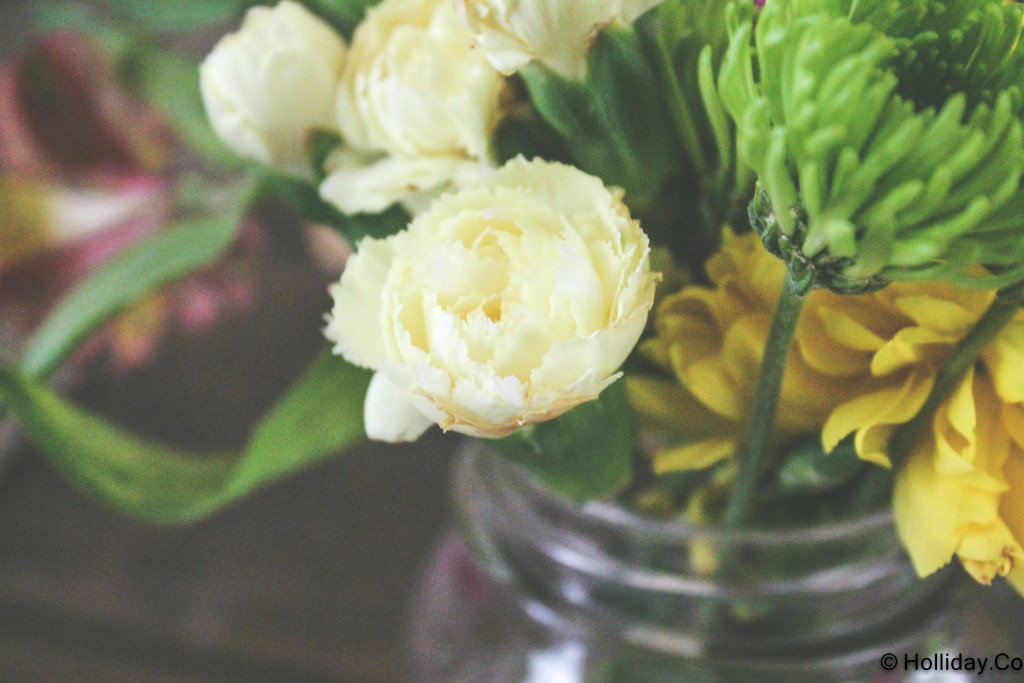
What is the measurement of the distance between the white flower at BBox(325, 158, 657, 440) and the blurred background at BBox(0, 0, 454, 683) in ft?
0.80

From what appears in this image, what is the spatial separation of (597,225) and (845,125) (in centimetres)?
4

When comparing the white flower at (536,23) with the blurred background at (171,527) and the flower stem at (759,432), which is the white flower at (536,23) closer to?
the flower stem at (759,432)

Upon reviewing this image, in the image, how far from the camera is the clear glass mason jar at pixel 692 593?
8.0 inches

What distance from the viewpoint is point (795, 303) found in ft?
0.41

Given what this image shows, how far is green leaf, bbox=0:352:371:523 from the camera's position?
0.64 ft

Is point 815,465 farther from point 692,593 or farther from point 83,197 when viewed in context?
point 83,197

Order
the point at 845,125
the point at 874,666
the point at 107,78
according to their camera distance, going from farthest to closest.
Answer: the point at 107,78 < the point at 874,666 < the point at 845,125

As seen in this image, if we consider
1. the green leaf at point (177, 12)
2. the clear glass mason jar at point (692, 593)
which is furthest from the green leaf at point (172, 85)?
the clear glass mason jar at point (692, 593)

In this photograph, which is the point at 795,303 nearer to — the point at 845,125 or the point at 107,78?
the point at 845,125

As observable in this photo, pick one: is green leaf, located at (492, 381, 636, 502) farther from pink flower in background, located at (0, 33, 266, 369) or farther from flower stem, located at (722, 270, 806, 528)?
pink flower in background, located at (0, 33, 266, 369)

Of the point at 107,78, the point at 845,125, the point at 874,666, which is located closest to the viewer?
the point at 845,125

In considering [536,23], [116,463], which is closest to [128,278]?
[116,463]

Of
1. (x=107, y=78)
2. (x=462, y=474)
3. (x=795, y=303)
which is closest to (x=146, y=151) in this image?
(x=107, y=78)

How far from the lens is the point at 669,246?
7.0 inches
